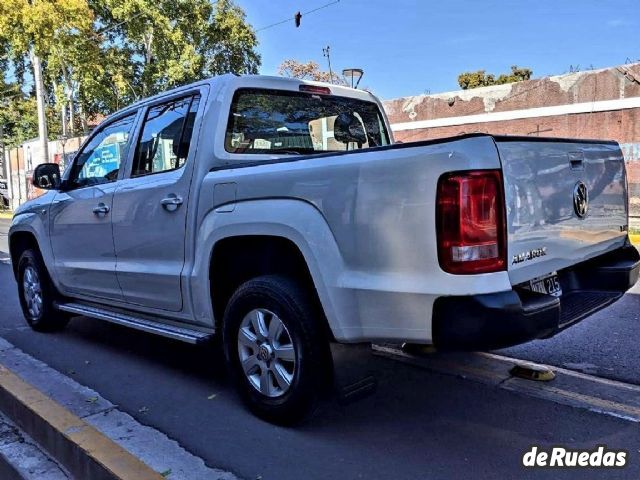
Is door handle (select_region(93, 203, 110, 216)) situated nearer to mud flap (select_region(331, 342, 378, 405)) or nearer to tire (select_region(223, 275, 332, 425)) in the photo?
tire (select_region(223, 275, 332, 425))

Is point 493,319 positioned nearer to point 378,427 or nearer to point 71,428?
point 378,427

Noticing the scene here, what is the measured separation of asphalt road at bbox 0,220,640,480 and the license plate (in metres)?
0.80

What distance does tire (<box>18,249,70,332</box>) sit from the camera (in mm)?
5492

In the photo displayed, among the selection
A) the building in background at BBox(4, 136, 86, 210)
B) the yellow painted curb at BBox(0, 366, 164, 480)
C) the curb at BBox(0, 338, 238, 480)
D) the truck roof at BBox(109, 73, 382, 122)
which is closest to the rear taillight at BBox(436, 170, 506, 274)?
the curb at BBox(0, 338, 238, 480)

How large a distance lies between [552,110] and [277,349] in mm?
16550

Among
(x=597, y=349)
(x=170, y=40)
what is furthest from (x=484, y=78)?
(x=597, y=349)

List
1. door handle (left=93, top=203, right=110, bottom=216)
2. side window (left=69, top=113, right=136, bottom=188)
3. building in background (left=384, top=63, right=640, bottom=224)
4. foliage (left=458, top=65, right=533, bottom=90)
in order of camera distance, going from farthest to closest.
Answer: foliage (left=458, top=65, right=533, bottom=90) → building in background (left=384, top=63, right=640, bottom=224) → side window (left=69, top=113, right=136, bottom=188) → door handle (left=93, top=203, right=110, bottom=216)

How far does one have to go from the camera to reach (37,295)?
5.62 m

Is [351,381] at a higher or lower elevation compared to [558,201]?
lower

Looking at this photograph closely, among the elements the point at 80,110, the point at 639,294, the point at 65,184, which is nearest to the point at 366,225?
the point at 65,184

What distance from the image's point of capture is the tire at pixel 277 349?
9.86ft

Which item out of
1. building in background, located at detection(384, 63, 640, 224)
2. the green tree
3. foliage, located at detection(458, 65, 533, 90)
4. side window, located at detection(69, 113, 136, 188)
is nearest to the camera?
side window, located at detection(69, 113, 136, 188)

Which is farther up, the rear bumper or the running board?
the rear bumper

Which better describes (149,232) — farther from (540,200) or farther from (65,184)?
(540,200)
